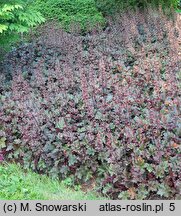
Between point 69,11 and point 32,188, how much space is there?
6314 mm

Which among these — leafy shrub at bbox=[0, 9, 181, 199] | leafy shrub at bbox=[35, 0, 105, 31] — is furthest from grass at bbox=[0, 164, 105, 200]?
leafy shrub at bbox=[35, 0, 105, 31]

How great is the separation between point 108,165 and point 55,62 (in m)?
3.05

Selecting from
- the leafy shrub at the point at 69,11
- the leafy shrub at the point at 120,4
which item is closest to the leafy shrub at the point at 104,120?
the leafy shrub at the point at 69,11

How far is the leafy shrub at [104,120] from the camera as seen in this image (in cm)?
460

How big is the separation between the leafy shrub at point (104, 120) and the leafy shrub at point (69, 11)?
A: 96.7 inches

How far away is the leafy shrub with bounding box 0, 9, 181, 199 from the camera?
4602 millimetres

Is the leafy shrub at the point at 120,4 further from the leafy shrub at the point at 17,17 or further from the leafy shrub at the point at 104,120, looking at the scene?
the leafy shrub at the point at 17,17

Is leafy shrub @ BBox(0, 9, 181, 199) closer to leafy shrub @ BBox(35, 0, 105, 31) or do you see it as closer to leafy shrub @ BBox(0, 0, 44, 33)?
leafy shrub @ BBox(0, 0, 44, 33)

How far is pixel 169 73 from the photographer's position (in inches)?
248

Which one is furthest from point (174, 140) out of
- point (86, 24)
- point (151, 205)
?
point (86, 24)

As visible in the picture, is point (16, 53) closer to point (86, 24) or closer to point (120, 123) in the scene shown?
point (86, 24)

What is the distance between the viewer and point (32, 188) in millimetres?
4664

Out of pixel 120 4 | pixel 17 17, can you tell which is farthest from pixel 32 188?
pixel 120 4

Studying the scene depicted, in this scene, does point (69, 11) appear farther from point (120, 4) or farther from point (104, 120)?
point (104, 120)
